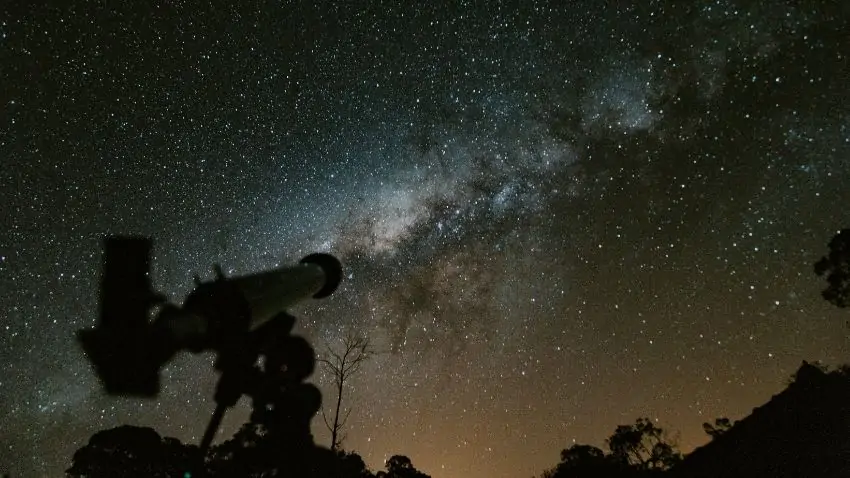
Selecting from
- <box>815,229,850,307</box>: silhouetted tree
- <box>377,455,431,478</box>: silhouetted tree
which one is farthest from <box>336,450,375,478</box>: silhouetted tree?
<box>815,229,850,307</box>: silhouetted tree

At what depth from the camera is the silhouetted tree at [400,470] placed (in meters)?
23.7

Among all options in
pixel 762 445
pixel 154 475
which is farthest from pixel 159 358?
pixel 762 445

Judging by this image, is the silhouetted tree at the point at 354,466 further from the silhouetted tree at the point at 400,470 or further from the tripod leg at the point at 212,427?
the tripod leg at the point at 212,427

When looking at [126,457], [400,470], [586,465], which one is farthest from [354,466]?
[586,465]

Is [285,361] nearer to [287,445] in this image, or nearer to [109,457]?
[287,445]

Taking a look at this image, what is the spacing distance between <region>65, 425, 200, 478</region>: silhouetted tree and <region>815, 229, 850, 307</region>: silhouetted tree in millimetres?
24379

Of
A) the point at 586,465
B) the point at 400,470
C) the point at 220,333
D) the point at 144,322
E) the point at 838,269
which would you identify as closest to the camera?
the point at 144,322

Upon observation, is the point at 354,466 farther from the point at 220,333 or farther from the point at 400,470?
the point at 220,333

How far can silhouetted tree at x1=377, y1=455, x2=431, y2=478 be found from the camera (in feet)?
77.9

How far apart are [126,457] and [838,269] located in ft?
89.8

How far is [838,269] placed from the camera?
18.4 m

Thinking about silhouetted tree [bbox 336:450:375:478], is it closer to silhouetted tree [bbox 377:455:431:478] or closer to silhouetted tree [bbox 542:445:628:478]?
silhouetted tree [bbox 377:455:431:478]

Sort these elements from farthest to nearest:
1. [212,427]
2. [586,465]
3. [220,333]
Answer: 1. [586,465]
2. [212,427]
3. [220,333]

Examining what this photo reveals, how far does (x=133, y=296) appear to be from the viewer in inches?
117
